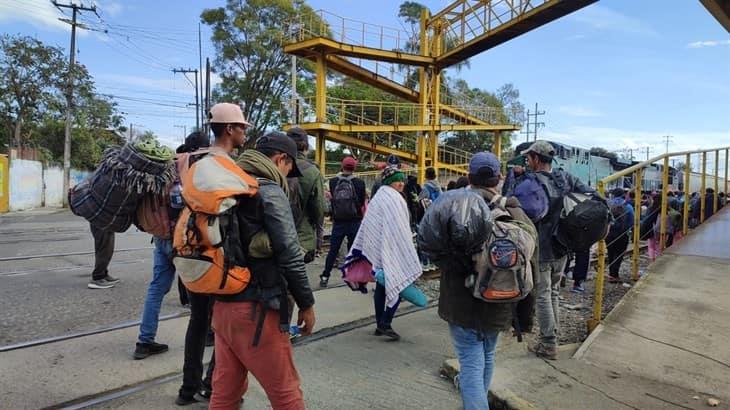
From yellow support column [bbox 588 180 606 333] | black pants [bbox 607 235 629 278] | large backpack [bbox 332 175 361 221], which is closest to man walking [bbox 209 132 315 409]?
yellow support column [bbox 588 180 606 333]

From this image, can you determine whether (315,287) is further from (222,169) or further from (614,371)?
(222,169)

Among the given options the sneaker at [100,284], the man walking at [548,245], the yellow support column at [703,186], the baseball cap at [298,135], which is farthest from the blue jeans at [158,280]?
the yellow support column at [703,186]

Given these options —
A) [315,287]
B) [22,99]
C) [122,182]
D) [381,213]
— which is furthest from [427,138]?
[22,99]

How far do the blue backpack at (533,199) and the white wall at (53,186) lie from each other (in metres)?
27.6

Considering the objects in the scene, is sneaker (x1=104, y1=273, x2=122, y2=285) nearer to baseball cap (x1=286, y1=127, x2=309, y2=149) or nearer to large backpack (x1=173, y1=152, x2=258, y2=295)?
baseball cap (x1=286, y1=127, x2=309, y2=149)

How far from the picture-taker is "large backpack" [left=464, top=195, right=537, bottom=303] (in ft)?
8.19

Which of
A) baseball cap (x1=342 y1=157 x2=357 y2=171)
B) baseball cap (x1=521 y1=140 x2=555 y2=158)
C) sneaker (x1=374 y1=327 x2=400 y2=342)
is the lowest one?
sneaker (x1=374 y1=327 x2=400 y2=342)

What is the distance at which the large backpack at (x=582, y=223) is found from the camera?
3994 millimetres

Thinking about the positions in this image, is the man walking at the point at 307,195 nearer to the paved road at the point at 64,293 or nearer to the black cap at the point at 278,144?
the black cap at the point at 278,144

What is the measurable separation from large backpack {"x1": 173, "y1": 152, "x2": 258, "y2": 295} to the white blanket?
223cm

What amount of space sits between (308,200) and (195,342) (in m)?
1.48

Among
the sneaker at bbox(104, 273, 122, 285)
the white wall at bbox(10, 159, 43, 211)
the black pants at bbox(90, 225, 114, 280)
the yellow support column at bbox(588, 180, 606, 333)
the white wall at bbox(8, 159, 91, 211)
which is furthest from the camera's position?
the white wall at bbox(8, 159, 91, 211)

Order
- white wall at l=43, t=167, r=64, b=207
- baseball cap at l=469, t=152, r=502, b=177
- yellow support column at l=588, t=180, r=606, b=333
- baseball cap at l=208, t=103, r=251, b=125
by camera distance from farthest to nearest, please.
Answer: white wall at l=43, t=167, r=64, b=207
yellow support column at l=588, t=180, r=606, b=333
baseball cap at l=469, t=152, r=502, b=177
baseball cap at l=208, t=103, r=251, b=125

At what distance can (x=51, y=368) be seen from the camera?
11.7ft
